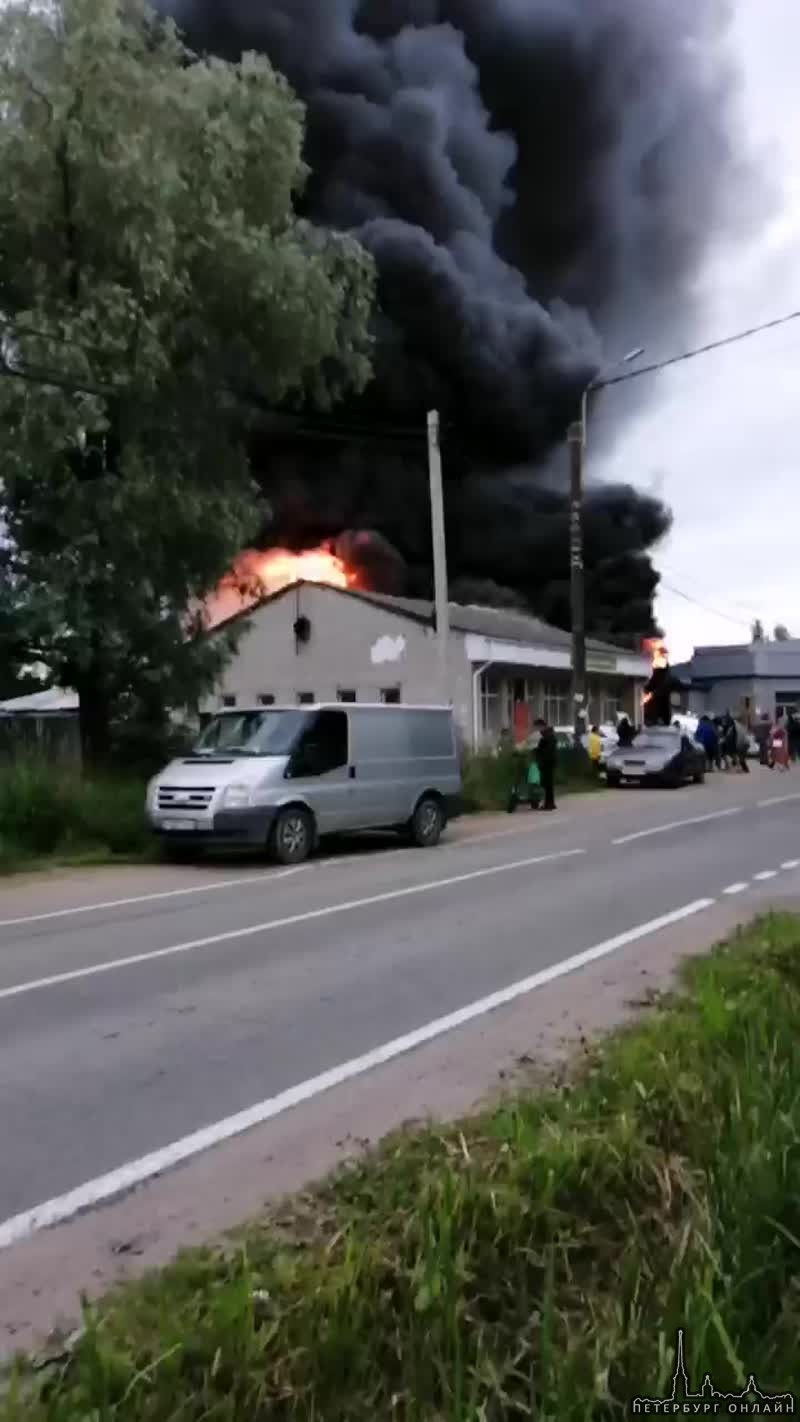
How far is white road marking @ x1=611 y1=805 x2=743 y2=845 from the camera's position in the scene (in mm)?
18062

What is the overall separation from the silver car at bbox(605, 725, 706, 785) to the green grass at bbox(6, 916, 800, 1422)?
84.1ft

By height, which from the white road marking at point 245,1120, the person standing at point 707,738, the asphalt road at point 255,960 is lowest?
the white road marking at point 245,1120

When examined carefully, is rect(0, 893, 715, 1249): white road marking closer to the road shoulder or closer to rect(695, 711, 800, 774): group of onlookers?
the road shoulder

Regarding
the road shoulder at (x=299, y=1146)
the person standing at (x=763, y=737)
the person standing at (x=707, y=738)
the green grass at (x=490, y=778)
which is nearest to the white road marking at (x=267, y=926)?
the road shoulder at (x=299, y=1146)

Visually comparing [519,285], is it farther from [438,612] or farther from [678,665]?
[438,612]

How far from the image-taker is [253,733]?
55.0 ft

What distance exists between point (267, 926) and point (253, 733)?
5.97 m

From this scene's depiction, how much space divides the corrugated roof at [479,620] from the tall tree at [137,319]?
14.6 m

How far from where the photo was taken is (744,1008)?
6.21 meters

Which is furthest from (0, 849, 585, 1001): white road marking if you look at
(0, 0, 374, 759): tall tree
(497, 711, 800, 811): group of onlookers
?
(497, 711, 800, 811): group of onlookers

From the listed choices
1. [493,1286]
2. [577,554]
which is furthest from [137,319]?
[493,1286]

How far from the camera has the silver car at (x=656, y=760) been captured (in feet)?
99.2

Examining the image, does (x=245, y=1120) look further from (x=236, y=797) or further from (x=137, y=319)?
(x=137, y=319)

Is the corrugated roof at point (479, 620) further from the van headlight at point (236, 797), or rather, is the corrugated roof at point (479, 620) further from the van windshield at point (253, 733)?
the van headlight at point (236, 797)
